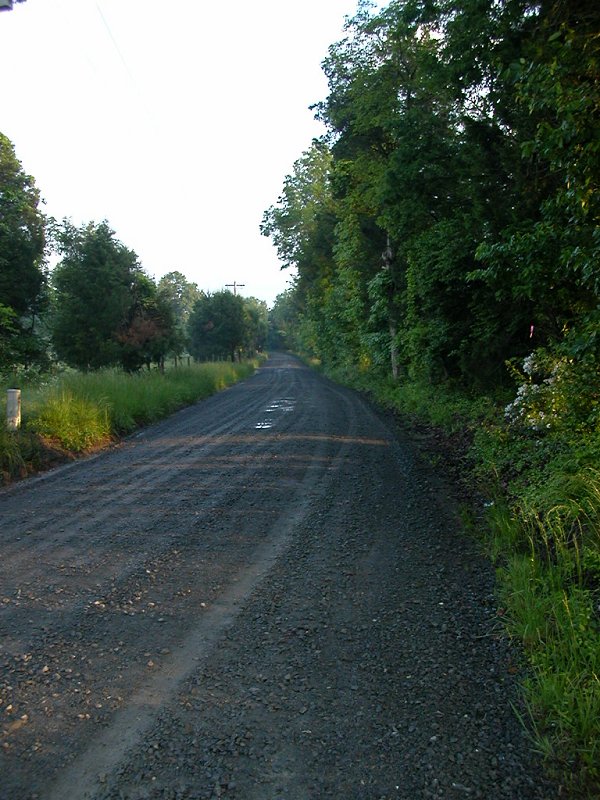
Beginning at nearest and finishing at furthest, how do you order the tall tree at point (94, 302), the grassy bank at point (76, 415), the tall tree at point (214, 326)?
1. the grassy bank at point (76, 415)
2. the tall tree at point (94, 302)
3. the tall tree at point (214, 326)

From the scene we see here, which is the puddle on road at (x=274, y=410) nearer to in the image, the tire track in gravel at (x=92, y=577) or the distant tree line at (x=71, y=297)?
the tire track in gravel at (x=92, y=577)

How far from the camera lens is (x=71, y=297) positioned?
73.0ft

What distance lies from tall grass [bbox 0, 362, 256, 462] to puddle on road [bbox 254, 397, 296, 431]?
3.01 m

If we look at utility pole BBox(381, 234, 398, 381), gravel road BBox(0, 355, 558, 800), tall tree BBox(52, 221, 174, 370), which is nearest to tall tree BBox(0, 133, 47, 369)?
tall tree BBox(52, 221, 174, 370)

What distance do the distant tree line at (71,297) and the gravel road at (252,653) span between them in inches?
627

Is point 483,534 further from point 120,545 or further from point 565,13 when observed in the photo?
point 565,13

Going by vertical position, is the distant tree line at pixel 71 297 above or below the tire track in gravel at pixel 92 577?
above

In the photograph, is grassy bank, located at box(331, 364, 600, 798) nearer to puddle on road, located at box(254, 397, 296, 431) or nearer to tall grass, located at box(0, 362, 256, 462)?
puddle on road, located at box(254, 397, 296, 431)

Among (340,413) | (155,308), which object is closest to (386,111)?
(340,413)

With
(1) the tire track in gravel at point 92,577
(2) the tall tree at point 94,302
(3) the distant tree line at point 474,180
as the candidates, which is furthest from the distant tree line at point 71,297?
(1) the tire track in gravel at point 92,577

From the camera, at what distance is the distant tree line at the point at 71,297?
73.4ft

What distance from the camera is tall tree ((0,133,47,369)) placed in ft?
86.1

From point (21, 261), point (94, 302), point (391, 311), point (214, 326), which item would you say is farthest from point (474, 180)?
point (214, 326)

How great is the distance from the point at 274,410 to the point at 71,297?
370 inches
